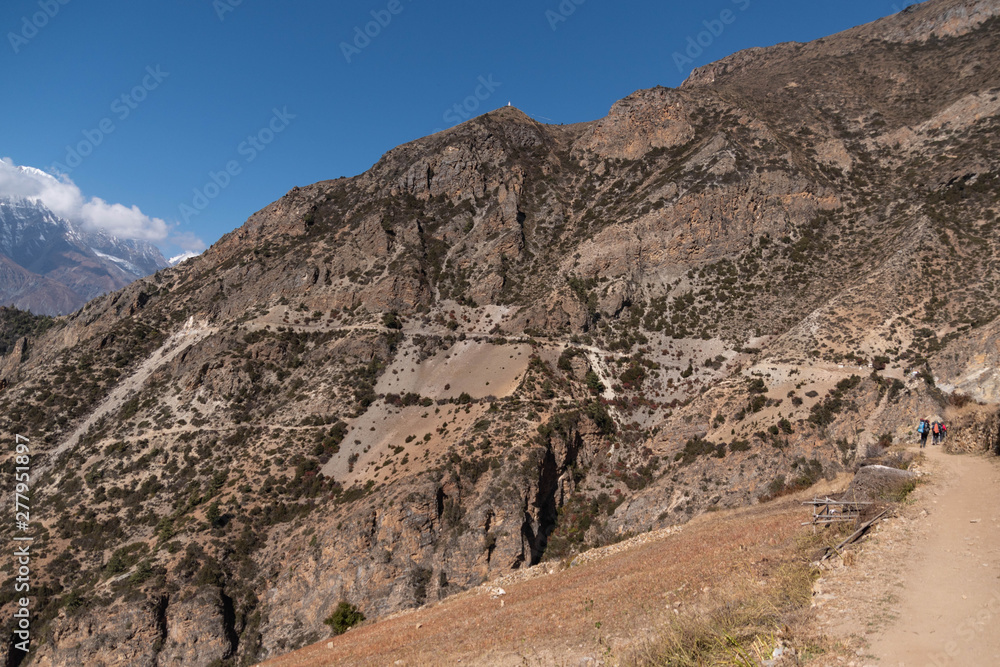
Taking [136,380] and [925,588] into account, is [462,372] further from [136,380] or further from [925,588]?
[925,588]

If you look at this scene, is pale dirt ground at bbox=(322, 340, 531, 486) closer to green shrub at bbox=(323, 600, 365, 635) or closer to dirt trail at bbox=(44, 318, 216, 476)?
green shrub at bbox=(323, 600, 365, 635)

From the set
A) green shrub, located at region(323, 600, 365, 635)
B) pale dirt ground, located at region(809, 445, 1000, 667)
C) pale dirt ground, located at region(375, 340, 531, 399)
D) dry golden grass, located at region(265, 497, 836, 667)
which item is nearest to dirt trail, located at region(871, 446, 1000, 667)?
pale dirt ground, located at region(809, 445, 1000, 667)

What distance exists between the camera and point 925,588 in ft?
29.0

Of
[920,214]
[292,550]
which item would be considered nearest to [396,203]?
[292,550]

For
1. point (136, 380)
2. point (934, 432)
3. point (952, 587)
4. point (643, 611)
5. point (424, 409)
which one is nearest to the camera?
point (952, 587)

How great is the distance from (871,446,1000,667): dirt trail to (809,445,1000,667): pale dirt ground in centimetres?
1

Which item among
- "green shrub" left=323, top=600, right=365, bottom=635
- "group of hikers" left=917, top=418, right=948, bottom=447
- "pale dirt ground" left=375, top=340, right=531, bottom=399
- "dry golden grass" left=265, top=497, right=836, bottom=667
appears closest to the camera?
"dry golden grass" left=265, top=497, right=836, bottom=667

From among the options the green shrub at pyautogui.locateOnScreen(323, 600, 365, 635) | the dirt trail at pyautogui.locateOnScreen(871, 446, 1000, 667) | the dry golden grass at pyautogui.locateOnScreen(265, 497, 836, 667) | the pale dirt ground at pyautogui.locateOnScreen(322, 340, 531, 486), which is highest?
the pale dirt ground at pyautogui.locateOnScreen(322, 340, 531, 486)

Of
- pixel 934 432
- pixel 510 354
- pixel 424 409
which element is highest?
pixel 510 354

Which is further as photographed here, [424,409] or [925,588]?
[424,409]

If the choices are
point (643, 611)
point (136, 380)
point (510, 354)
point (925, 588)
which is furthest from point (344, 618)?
point (136, 380)

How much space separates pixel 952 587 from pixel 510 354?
1631 inches

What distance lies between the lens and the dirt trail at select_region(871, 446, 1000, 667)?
6984mm

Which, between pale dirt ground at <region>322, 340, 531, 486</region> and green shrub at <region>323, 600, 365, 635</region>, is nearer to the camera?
green shrub at <region>323, 600, 365, 635</region>
